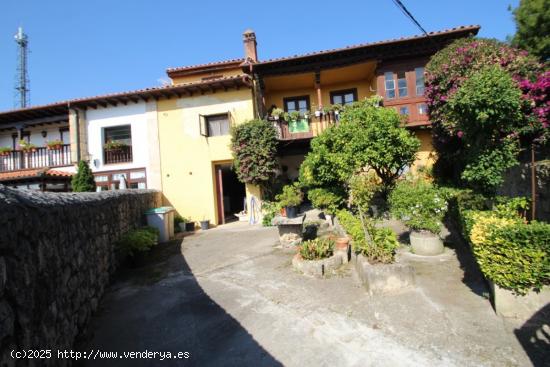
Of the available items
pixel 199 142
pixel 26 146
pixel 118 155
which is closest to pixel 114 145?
pixel 118 155

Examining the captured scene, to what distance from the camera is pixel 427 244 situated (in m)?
6.55

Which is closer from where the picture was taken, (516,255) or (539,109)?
(516,255)

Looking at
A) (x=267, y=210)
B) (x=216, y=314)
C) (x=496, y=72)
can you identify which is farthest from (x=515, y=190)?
(x=267, y=210)

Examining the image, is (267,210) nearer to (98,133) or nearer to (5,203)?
(98,133)

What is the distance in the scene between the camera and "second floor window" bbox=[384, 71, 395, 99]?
1233 centimetres

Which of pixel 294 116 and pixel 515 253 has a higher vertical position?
pixel 294 116

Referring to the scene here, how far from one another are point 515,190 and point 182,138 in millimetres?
12249

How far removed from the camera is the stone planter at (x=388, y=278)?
4.90m

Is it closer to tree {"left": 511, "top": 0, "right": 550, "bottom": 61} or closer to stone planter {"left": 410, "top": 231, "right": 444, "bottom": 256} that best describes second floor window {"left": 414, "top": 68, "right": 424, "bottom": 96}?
stone planter {"left": 410, "top": 231, "right": 444, "bottom": 256}

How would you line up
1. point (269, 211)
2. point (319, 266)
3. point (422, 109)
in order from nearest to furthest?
1. point (319, 266)
2. point (422, 109)
3. point (269, 211)

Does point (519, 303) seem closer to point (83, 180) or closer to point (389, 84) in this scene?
point (389, 84)

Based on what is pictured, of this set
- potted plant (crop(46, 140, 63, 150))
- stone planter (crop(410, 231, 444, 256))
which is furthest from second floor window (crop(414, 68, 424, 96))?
potted plant (crop(46, 140, 63, 150))

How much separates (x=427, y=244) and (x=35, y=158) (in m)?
17.8

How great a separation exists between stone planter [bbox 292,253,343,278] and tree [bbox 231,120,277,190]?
6402 mm
